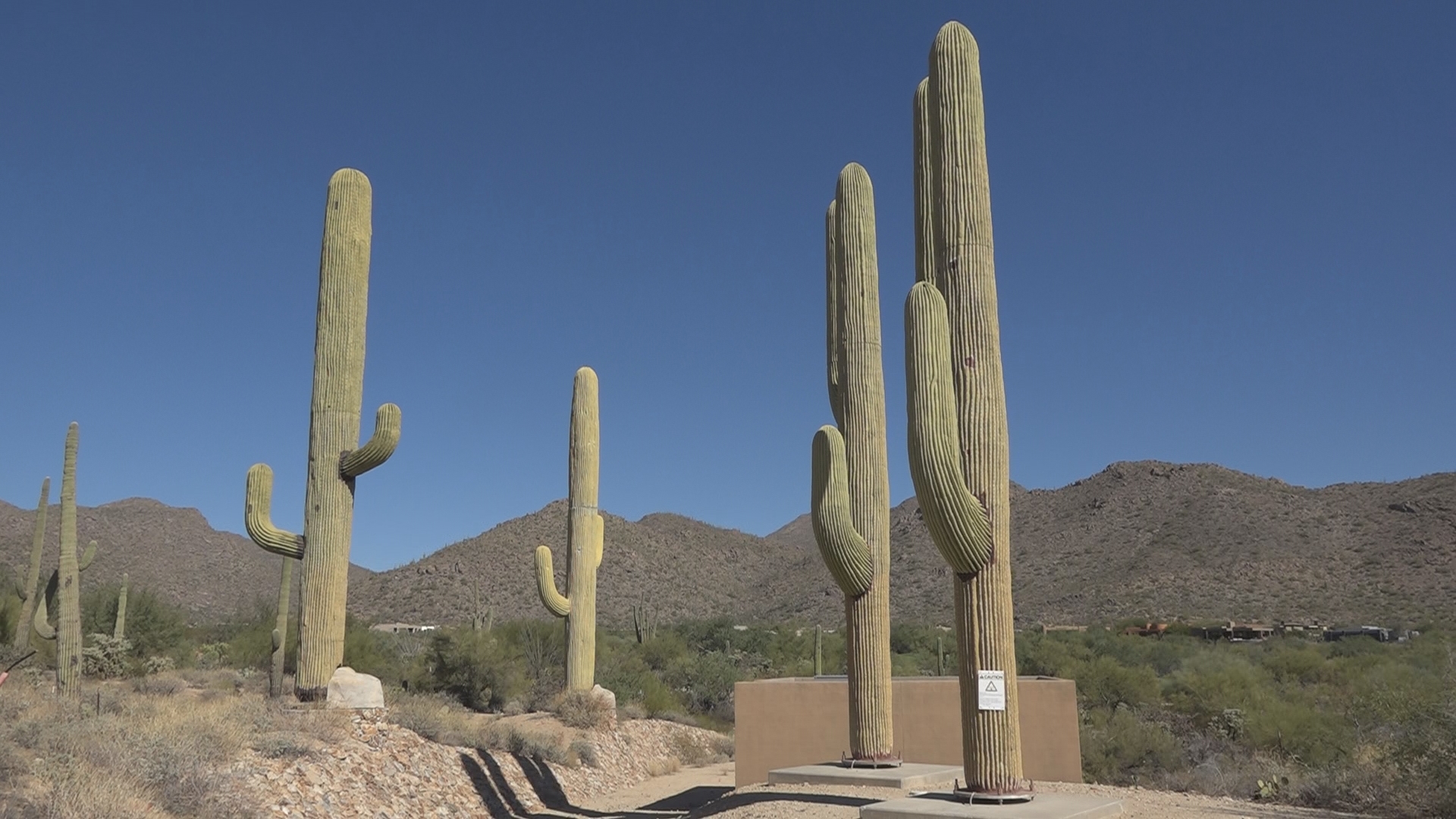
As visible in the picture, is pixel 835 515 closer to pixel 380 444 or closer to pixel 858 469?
pixel 858 469

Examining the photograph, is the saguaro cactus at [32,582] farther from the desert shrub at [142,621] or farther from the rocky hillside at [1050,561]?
the rocky hillside at [1050,561]

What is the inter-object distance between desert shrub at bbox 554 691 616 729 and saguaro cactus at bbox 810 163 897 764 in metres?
6.53

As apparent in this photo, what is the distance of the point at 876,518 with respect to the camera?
12.4 m

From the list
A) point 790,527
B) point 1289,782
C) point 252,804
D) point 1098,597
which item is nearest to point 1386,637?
point 1098,597

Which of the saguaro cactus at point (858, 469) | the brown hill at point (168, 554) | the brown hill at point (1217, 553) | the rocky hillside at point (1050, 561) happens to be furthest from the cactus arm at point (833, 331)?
the brown hill at point (168, 554)

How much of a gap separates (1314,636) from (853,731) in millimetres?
27213

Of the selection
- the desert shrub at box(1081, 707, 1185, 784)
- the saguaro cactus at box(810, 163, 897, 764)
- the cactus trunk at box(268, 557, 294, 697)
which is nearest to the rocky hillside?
the cactus trunk at box(268, 557, 294, 697)

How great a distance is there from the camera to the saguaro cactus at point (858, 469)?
1131 cm

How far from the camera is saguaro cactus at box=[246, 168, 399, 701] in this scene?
13.6 metres

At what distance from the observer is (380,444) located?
1369 cm

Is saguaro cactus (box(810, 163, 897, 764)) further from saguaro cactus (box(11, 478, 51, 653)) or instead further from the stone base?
saguaro cactus (box(11, 478, 51, 653))

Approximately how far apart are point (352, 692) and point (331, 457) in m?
2.87

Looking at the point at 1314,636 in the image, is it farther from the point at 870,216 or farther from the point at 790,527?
the point at 790,527

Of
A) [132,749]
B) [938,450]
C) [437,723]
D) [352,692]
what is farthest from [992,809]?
[437,723]
